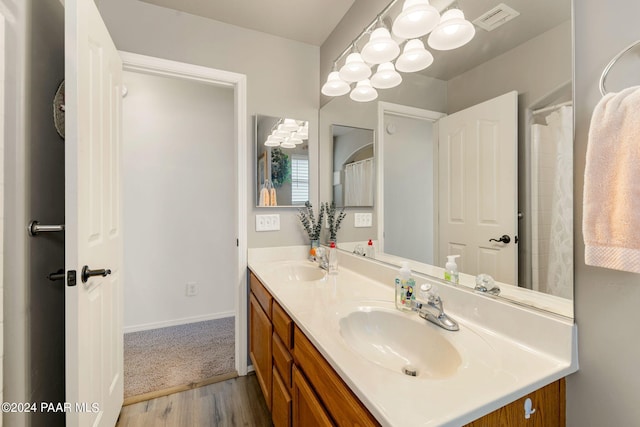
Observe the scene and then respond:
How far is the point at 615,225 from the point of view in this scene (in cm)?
60

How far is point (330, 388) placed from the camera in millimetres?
767

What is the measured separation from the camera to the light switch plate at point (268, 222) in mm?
2006

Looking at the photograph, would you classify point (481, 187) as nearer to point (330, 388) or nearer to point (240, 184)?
point (330, 388)

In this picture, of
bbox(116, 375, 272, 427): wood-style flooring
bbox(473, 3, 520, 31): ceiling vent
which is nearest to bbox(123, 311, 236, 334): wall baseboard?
bbox(116, 375, 272, 427): wood-style flooring

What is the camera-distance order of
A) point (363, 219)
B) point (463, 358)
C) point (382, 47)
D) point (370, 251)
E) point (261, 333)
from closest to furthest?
point (463, 358) → point (382, 47) → point (261, 333) → point (370, 251) → point (363, 219)

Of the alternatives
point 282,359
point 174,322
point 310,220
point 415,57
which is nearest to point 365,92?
point 415,57

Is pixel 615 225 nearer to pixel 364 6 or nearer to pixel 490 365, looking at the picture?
pixel 490 365

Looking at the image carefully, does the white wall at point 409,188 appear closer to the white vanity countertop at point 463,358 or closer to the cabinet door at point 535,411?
the white vanity countertop at point 463,358

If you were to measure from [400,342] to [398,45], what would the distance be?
54.2 inches

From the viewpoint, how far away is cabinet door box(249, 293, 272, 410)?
1.41m

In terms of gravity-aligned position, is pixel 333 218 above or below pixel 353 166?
below

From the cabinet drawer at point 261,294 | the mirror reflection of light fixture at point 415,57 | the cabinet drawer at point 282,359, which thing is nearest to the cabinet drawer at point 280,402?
the cabinet drawer at point 282,359

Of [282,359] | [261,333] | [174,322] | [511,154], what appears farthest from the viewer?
[174,322]

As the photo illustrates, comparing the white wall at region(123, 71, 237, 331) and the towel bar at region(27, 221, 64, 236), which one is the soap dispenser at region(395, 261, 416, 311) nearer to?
the towel bar at region(27, 221, 64, 236)
